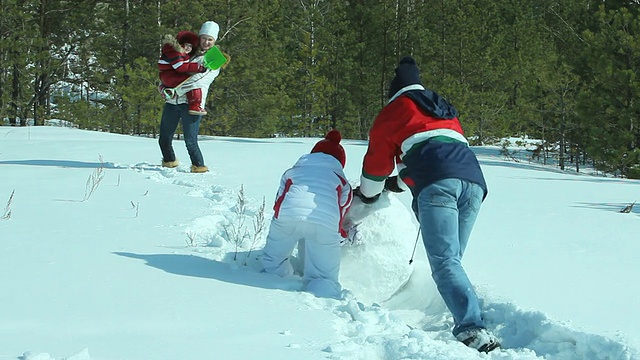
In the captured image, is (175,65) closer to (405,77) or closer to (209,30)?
(209,30)

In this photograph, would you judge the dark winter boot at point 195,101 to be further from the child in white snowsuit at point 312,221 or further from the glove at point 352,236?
the glove at point 352,236

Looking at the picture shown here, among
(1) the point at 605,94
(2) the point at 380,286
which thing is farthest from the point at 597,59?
(2) the point at 380,286

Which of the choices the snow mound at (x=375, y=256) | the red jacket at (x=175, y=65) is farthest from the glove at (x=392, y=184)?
the red jacket at (x=175, y=65)

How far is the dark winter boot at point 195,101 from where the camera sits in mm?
6656

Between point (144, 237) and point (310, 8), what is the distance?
2031 cm

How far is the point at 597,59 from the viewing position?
13.7 metres

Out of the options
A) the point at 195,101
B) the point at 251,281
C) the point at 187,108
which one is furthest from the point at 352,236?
the point at 187,108

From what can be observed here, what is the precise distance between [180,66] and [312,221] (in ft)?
12.1

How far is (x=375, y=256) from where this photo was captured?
382 centimetres

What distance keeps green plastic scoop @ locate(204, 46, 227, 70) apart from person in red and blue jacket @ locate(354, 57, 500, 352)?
3491mm

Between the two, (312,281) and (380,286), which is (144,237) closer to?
(312,281)

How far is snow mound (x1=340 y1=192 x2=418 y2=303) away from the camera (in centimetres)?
380

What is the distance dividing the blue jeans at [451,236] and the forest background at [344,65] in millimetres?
10966

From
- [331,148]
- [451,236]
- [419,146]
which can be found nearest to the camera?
[451,236]
